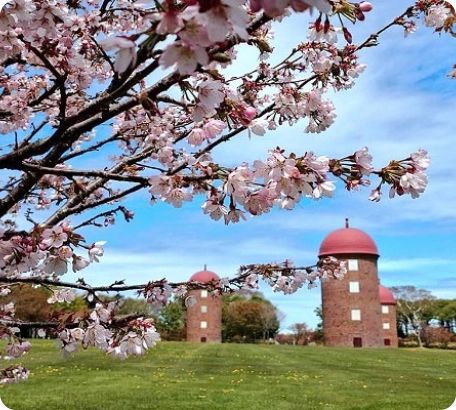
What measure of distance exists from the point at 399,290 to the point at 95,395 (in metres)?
49.0

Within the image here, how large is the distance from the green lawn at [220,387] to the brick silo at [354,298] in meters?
19.7

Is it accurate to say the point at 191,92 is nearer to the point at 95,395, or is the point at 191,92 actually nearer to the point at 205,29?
the point at 205,29

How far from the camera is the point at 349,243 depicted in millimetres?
39250

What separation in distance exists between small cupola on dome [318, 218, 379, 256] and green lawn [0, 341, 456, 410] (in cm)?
2094

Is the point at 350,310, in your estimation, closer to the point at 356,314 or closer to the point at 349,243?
the point at 356,314

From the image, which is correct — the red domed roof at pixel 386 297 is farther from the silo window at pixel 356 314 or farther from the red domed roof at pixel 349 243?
the silo window at pixel 356 314

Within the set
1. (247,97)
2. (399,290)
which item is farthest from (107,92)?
(399,290)

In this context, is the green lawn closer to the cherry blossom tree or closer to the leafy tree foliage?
the cherry blossom tree

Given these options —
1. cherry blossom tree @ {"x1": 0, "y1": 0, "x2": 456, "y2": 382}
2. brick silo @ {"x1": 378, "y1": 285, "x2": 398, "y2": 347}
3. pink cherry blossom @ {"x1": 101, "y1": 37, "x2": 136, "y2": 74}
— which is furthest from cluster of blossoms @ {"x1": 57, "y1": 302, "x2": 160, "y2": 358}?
brick silo @ {"x1": 378, "y1": 285, "x2": 398, "y2": 347}

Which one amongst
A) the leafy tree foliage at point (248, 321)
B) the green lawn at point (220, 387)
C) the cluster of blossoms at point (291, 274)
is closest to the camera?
the cluster of blossoms at point (291, 274)

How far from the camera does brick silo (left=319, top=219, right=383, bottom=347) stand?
37625 mm

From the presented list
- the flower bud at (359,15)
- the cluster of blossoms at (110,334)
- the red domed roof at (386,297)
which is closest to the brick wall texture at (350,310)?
the red domed roof at (386,297)

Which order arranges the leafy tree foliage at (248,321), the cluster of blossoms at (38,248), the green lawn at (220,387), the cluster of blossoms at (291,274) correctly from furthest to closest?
1. the leafy tree foliage at (248,321)
2. the green lawn at (220,387)
3. the cluster of blossoms at (291,274)
4. the cluster of blossoms at (38,248)

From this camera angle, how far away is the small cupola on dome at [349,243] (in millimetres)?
38938
